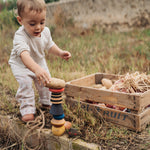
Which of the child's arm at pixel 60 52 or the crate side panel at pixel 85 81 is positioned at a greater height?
the child's arm at pixel 60 52

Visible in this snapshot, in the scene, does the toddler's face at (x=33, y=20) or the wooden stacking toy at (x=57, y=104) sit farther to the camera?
the toddler's face at (x=33, y=20)

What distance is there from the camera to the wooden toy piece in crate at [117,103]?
77.2 inches

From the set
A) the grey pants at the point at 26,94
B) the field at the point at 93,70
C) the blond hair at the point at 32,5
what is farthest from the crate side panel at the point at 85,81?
the blond hair at the point at 32,5

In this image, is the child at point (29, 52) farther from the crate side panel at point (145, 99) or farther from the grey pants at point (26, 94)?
the crate side panel at point (145, 99)

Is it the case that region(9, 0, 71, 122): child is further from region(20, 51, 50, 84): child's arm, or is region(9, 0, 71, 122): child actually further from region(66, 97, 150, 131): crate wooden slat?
region(66, 97, 150, 131): crate wooden slat

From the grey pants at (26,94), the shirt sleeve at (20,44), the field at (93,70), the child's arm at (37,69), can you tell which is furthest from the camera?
the grey pants at (26,94)

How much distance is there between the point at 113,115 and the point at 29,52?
3.66 feet

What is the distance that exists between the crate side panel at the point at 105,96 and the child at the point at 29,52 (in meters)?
0.37

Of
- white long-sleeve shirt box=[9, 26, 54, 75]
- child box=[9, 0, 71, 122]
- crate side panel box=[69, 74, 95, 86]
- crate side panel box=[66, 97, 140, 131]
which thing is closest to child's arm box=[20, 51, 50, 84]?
child box=[9, 0, 71, 122]

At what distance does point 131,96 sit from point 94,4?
624 centimetres

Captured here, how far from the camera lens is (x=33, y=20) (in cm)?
200

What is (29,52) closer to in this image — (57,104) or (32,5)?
(32,5)

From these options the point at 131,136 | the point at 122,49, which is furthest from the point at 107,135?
the point at 122,49

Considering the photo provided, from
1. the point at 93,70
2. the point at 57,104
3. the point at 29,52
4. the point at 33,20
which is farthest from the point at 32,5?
the point at 93,70
